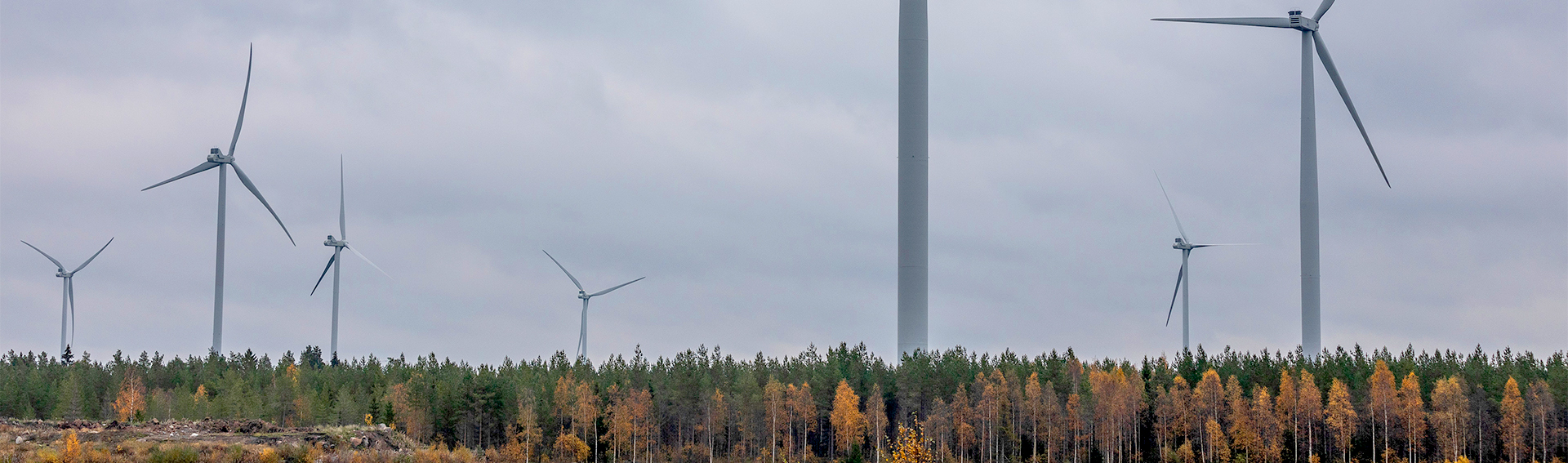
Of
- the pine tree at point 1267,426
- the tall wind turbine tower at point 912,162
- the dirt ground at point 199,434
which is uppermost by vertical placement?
the tall wind turbine tower at point 912,162

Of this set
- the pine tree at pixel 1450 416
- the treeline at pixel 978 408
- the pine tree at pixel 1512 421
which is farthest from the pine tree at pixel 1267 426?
the pine tree at pixel 1512 421

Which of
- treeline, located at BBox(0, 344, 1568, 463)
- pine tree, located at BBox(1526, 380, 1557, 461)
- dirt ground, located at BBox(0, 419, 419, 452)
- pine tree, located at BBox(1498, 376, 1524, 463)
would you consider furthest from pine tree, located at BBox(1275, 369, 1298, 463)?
dirt ground, located at BBox(0, 419, 419, 452)

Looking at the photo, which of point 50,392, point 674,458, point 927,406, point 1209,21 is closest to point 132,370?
point 50,392

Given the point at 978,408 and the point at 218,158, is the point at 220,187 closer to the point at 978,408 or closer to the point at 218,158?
the point at 218,158

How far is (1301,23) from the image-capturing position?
10700 cm

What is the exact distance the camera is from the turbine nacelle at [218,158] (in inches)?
4966

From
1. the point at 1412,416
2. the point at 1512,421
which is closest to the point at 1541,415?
the point at 1512,421

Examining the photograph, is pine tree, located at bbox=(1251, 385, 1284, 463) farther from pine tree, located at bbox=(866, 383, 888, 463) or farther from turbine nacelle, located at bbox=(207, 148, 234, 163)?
turbine nacelle, located at bbox=(207, 148, 234, 163)

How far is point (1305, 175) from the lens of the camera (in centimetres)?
9962

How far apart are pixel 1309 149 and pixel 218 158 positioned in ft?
310

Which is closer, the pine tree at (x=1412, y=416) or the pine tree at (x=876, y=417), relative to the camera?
the pine tree at (x=1412, y=416)

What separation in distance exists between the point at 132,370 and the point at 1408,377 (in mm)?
127798

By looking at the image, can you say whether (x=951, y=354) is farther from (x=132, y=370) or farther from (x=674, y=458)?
(x=132, y=370)

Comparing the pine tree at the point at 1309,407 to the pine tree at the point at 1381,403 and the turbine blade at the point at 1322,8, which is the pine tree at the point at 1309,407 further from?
the turbine blade at the point at 1322,8
